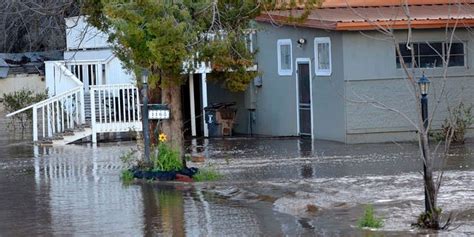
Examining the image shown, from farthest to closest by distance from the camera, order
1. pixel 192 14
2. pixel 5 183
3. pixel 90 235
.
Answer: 1. pixel 5 183
2. pixel 192 14
3. pixel 90 235

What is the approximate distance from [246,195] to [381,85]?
9.82 metres

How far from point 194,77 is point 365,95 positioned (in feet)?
24.6

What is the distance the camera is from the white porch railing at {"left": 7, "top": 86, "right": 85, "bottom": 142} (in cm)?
2828

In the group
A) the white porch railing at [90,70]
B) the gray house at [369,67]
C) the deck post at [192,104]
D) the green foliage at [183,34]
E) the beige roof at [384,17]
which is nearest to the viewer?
the green foliage at [183,34]

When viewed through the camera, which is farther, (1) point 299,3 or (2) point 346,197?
(1) point 299,3

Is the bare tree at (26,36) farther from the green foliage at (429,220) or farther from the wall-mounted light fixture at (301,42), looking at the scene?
the green foliage at (429,220)

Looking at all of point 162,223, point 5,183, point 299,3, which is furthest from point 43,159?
point 162,223

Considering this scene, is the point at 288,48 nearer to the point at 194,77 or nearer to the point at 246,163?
the point at 194,77

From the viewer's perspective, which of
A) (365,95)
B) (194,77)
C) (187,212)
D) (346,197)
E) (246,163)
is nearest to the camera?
(187,212)

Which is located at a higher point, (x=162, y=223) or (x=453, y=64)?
(x=453, y=64)

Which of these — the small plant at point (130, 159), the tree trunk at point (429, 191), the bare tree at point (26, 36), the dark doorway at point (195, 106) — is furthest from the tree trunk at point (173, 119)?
the bare tree at point (26, 36)

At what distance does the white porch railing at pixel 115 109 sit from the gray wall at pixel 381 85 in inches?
250

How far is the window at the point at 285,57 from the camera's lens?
27.5 metres

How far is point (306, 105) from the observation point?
26859 millimetres
